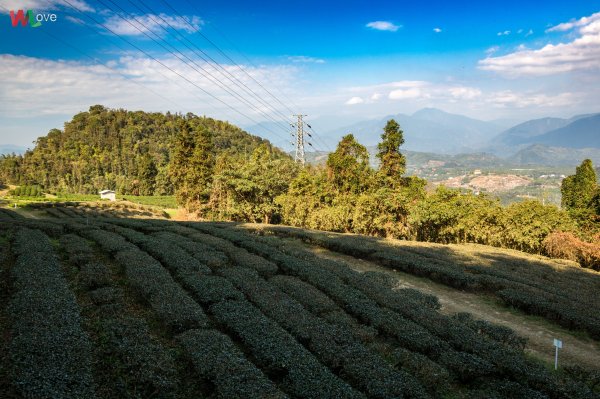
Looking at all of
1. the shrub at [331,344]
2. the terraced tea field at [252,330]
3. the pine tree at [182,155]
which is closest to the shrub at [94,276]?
the terraced tea field at [252,330]

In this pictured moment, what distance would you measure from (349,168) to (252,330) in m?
34.4

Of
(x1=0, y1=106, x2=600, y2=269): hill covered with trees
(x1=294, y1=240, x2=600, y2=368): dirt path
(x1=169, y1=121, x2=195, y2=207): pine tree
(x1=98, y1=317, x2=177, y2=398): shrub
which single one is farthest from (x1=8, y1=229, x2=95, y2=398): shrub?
(x1=169, y1=121, x2=195, y2=207): pine tree

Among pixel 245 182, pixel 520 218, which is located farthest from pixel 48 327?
pixel 245 182

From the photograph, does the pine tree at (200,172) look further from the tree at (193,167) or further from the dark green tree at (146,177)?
the dark green tree at (146,177)

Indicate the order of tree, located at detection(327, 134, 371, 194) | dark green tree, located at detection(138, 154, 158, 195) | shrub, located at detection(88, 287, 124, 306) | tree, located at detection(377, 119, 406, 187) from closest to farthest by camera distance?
shrub, located at detection(88, 287, 124, 306)
tree, located at detection(327, 134, 371, 194)
tree, located at detection(377, 119, 406, 187)
dark green tree, located at detection(138, 154, 158, 195)

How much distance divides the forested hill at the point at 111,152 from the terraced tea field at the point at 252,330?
110616 mm

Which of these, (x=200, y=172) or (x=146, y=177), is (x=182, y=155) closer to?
(x=200, y=172)

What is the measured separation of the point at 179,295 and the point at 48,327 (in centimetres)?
397

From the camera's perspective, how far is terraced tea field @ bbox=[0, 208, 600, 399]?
8.17m

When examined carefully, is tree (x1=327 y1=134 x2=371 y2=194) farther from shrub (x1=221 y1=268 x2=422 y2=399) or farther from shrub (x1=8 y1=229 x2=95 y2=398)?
shrub (x1=8 y1=229 x2=95 y2=398)

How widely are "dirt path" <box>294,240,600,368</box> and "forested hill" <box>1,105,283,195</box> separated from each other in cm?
11310

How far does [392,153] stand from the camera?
44125mm

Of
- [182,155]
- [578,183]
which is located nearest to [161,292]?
[182,155]

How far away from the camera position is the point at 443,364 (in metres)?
9.76
